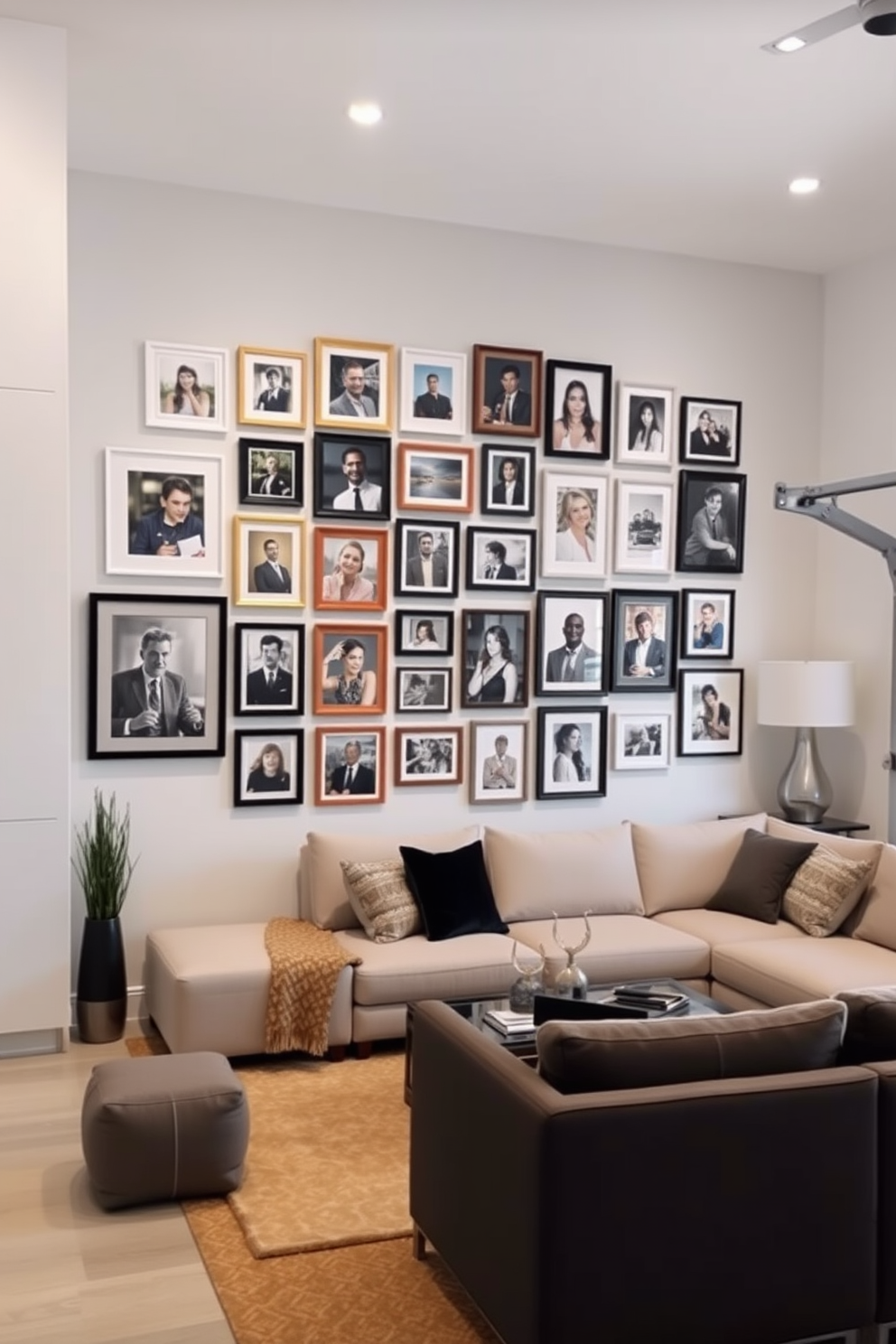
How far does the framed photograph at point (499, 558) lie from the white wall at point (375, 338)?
13 cm

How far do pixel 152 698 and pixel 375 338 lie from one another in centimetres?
180

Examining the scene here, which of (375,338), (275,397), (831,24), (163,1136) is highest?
(831,24)

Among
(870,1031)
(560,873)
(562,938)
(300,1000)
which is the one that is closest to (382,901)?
(300,1000)

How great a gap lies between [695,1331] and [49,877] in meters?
2.77

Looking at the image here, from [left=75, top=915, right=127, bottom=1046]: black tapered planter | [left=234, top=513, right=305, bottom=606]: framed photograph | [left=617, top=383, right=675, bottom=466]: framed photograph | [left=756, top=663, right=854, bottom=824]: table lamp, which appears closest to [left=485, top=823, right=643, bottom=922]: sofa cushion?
[left=756, top=663, right=854, bottom=824]: table lamp

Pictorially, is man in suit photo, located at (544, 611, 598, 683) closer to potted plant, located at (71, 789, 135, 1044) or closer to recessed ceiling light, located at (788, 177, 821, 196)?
recessed ceiling light, located at (788, 177, 821, 196)

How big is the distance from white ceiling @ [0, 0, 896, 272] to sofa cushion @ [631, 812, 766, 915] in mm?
2675

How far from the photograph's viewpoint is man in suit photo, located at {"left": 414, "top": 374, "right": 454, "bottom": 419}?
5570 mm

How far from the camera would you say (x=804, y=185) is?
512cm

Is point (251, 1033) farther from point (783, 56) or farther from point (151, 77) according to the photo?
point (783, 56)

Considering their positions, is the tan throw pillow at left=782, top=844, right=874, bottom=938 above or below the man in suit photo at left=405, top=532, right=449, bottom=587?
below

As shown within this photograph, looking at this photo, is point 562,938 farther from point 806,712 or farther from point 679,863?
point 806,712

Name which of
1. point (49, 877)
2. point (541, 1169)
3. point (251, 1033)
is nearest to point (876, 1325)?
point (541, 1169)

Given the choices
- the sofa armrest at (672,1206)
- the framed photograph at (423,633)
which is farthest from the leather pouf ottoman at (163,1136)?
the framed photograph at (423,633)
